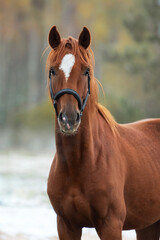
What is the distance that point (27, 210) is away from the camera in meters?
6.77

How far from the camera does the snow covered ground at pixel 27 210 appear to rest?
5.26 meters

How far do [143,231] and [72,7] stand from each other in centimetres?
2793

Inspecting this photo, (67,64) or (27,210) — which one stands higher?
(67,64)

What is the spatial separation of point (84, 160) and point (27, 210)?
13.6 feet

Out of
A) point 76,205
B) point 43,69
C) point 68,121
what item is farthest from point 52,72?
point 43,69

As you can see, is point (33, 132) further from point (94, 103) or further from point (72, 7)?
point (94, 103)

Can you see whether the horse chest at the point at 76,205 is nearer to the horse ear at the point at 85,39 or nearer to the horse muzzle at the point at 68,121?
the horse muzzle at the point at 68,121

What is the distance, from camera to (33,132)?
80.3 feet

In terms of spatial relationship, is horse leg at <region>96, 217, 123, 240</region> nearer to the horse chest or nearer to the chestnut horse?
the chestnut horse

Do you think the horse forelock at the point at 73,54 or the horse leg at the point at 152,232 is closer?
the horse forelock at the point at 73,54

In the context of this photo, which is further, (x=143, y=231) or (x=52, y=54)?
(x=143, y=231)

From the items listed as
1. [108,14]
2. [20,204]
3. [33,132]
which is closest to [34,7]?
[108,14]

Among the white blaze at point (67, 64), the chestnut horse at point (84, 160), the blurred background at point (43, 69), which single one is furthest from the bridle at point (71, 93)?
the blurred background at point (43, 69)

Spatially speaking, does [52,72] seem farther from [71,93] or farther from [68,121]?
[68,121]
